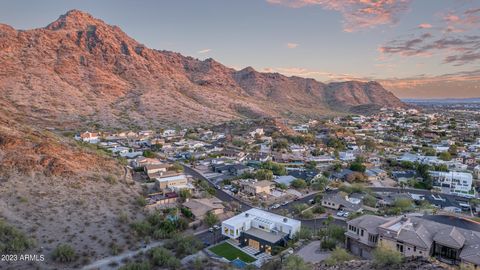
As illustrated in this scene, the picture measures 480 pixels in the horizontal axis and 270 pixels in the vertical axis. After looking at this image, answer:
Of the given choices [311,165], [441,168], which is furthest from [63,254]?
[441,168]

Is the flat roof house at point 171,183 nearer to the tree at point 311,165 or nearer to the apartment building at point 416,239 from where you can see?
the apartment building at point 416,239

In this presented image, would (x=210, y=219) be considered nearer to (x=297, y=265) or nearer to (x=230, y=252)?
(x=230, y=252)

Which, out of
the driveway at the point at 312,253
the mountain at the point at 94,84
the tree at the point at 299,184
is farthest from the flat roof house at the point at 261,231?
the mountain at the point at 94,84

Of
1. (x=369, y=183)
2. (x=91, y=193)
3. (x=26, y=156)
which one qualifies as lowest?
(x=369, y=183)

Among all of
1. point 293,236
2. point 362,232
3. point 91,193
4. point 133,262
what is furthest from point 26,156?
point 362,232

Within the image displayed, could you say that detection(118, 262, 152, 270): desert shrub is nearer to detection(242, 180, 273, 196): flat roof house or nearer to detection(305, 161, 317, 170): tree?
detection(242, 180, 273, 196): flat roof house

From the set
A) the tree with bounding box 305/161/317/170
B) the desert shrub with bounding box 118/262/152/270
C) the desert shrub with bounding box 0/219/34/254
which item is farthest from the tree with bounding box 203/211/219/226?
the tree with bounding box 305/161/317/170

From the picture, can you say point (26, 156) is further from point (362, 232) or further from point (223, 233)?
point (362, 232)
